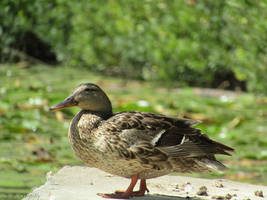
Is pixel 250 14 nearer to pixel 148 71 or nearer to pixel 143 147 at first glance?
pixel 148 71

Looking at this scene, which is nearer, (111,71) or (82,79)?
(82,79)

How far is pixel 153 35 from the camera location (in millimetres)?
9109

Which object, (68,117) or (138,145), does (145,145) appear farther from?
(68,117)

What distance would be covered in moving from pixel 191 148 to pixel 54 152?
2.05 m

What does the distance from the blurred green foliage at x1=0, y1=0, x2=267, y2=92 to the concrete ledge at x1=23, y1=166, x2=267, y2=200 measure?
3118mm

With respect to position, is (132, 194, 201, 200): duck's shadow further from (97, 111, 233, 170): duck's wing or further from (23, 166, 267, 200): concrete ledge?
(97, 111, 233, 170): duck's wing

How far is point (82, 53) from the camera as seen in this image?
10.4 meters

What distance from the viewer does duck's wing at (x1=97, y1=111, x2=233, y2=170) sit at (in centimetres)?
364

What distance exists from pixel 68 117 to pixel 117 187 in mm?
2855

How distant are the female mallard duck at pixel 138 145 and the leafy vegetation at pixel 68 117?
71cm

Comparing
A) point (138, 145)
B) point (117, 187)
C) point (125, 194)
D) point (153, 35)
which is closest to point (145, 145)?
point (138, 145)

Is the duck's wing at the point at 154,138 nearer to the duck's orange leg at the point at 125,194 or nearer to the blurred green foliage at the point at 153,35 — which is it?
the duck's orange leg at the point at 125,194

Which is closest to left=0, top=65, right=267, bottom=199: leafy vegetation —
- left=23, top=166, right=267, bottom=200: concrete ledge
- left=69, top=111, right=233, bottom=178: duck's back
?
left=23, top=166, right=267, bottom=200: concrete ledge

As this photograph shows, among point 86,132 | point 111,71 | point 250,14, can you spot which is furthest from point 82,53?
point 86,132
